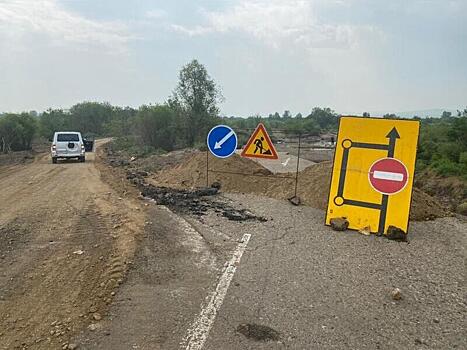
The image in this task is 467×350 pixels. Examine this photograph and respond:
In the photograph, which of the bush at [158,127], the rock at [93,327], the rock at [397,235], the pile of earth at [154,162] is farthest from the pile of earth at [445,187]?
the bush at [158,127]

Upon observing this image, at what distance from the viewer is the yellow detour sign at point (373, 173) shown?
7852mm

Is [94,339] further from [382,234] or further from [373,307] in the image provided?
[382,234]

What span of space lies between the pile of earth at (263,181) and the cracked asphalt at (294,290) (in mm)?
1979

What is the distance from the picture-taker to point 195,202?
10211mm

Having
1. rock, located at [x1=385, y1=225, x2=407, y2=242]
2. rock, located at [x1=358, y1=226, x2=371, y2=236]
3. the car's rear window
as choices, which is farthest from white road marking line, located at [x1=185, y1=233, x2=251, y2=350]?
the car's rear window

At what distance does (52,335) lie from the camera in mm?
3840

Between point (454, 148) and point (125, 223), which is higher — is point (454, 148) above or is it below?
above

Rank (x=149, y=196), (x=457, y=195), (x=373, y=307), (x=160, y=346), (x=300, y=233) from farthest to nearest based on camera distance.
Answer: (x=457, y=195)
(x=149, y=196)
(x=300, y=233)
(x=373, y=307)
(x=160, y=346)

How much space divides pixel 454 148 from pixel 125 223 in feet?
70.7

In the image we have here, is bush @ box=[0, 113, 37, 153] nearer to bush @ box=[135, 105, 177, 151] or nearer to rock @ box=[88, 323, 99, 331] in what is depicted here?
bush @ box=[135, 105, 177, 151]

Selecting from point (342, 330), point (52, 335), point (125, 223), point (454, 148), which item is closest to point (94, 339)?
point (52, 335)

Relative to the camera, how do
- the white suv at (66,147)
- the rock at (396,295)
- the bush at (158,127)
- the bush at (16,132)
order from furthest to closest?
the bush at (158,127)
the bush at (16,132)
the white suv at (66,147)
the rock at (396,295)

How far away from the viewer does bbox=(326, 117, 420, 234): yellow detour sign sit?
7852 millimetres

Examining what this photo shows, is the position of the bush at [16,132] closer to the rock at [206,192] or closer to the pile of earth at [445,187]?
the rock at [206,192]
